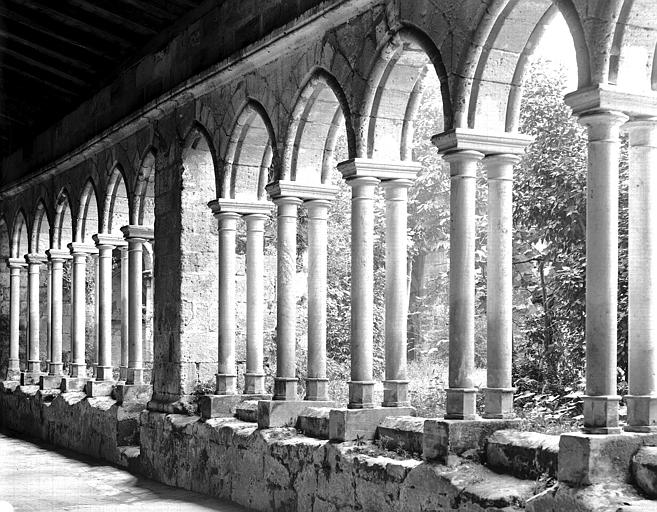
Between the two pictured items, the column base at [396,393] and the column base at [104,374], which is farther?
the column base at [104,374]

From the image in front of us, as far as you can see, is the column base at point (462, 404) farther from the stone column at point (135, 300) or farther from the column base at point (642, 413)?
the stone column at point (135, 300)

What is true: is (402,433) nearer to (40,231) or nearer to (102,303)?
(102,303)

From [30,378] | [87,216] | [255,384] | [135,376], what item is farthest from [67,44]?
[30,378]

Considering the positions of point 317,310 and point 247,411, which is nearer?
point 317,310

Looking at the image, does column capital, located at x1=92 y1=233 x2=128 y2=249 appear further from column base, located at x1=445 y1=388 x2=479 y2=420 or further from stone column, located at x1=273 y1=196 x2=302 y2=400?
column base, located at x1=445 y1=388 x2=479 y2=420

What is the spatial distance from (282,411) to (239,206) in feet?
6.53

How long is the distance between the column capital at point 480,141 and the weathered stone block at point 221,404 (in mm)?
3593

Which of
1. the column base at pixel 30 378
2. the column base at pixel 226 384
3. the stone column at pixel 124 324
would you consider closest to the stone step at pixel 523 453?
the column base at pixel 226 384

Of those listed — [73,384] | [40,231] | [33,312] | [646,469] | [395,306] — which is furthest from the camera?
[40,231]

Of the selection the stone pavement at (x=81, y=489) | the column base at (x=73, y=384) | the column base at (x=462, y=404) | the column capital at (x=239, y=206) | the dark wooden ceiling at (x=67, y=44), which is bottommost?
the stone pavement at (x=81, y=489)

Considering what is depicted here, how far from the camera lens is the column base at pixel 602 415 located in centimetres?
532

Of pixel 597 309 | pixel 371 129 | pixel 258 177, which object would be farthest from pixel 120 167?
pixel 597 309

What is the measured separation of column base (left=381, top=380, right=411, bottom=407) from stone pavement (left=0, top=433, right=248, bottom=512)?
1.66 m

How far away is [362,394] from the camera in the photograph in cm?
761
